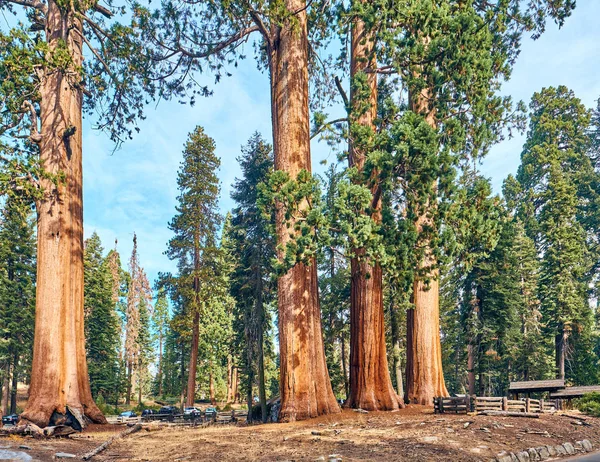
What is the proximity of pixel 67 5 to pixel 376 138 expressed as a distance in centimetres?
974

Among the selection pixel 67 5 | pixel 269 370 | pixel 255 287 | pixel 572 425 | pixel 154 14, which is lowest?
pixel 269 370

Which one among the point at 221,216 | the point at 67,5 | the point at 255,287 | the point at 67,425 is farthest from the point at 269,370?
the point at 67,5

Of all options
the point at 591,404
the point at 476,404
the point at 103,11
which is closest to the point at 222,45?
the point at 103,11

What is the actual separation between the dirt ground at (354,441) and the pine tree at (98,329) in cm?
3228

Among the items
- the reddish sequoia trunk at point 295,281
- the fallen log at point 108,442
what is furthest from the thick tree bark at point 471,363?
the fallen log at point 108,442

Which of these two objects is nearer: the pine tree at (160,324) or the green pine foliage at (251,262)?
the green pine foliage at (251,262)

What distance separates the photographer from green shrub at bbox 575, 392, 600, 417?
1572cm

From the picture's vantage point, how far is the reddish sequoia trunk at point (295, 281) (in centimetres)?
1304

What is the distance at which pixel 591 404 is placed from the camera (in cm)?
1617

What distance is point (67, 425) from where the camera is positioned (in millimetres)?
13000

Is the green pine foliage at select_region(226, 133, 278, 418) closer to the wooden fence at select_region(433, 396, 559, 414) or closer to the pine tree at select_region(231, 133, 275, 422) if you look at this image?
the pine tree at select_region(231, 133, 275, 422)

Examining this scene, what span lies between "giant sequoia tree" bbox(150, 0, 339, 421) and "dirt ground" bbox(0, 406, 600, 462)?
45.6 inches

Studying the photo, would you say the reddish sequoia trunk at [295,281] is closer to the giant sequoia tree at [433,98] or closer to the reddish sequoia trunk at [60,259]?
the giant sequoia tree at [433,98]

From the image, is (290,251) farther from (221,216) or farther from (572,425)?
(221,216)
